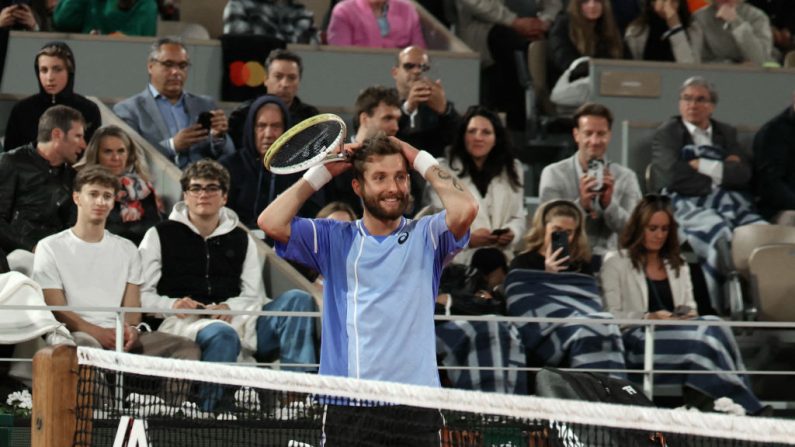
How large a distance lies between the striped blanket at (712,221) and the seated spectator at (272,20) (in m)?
3.26

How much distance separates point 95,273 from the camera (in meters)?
8.55

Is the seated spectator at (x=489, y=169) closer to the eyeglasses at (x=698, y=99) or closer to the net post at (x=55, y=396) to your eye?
the eyeglasses at (x=698, y=99)

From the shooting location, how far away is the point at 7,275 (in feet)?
26.5

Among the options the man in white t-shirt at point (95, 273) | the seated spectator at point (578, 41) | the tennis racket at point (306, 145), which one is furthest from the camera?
the seated spectator at point (578, 41)

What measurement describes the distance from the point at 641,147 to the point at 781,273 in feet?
7.36

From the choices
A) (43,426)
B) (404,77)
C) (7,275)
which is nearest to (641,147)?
(404,77)

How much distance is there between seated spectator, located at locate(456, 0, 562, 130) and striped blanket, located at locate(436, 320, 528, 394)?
16.3ft

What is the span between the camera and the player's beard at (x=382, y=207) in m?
5.42

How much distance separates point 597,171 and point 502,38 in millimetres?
3089

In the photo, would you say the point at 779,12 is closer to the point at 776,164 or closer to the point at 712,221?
the point at 776,164

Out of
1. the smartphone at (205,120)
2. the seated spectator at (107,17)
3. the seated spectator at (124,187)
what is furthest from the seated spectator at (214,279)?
the seated spectator at (107,17)

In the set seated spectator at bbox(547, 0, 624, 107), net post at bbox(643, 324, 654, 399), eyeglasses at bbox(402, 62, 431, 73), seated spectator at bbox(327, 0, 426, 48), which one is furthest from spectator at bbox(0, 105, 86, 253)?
seated spectator at bbox(547, 0, 624, 107)

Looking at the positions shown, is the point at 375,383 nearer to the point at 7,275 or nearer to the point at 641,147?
the point at 7,275

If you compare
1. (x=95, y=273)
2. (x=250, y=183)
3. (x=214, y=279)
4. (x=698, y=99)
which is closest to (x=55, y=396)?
(x=95, y=273)
